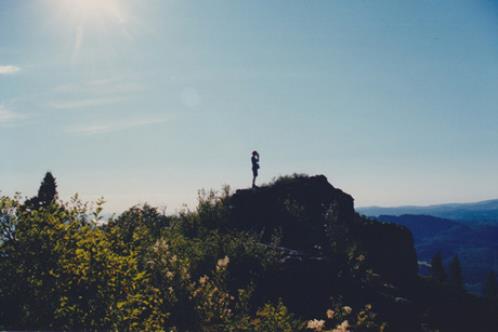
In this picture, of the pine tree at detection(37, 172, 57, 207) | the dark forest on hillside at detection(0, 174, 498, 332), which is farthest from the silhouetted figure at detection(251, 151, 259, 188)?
the pine tree at detection(37, 172, 57, 207)

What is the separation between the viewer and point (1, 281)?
7.00 meters

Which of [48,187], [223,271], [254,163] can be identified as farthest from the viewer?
[48,187]

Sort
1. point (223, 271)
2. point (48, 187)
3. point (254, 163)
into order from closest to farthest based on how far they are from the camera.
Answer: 1. point (223, 271)
2. point (254, 163)
3. point (48, 187)

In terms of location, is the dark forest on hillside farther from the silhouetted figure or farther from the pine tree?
the pine tree

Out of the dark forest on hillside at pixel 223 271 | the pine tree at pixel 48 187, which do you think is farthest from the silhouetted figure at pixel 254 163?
the pine tree at pixel 48 187

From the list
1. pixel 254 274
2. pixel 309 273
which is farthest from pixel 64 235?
pixel 309 273

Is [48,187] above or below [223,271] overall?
above

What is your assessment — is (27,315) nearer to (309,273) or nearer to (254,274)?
(254,274)

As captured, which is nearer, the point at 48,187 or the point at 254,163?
the point at 254,163

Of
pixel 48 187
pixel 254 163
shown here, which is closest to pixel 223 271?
pixel 254 163

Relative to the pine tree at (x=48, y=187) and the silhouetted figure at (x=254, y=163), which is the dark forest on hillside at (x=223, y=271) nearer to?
the silhouetted figure at (x=254, y=163)

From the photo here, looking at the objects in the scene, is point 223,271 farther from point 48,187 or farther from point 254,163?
point 48,187

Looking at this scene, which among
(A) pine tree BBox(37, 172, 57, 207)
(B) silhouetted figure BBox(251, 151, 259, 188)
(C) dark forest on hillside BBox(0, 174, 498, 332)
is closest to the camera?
(C) dark forest on hillside BBox(0, 174, 498, 332)

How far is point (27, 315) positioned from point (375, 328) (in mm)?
10122
